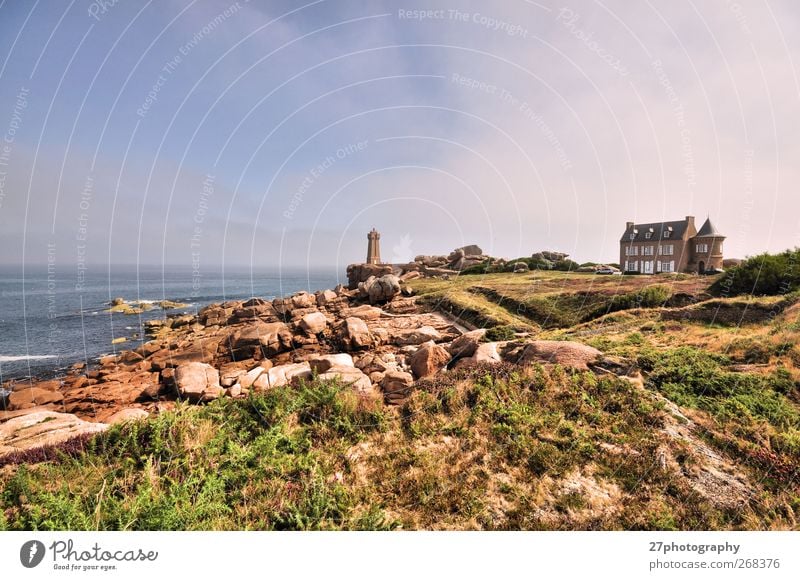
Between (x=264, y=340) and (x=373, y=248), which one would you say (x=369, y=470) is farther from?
(x=373, y=248)

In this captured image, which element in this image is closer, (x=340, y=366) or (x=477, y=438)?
(x=477, y=438)

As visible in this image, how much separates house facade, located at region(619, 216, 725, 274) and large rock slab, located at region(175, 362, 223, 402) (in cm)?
4517

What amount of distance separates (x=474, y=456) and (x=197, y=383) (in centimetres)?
1361

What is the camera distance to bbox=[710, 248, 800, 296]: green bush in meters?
17.7

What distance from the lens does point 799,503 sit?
4.76m

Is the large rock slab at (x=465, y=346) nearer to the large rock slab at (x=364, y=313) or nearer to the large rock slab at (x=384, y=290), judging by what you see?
the large rock slab at (x=364, y=313)

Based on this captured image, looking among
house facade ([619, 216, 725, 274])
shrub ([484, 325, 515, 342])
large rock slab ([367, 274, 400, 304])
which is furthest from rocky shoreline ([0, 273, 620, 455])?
→ house facade ([619, 216, 725, 274])

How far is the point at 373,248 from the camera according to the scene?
44.4m

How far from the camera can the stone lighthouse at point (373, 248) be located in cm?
4425

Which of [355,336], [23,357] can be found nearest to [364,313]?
[355,336]
